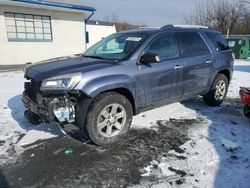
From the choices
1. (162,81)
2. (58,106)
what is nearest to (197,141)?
(162,81)

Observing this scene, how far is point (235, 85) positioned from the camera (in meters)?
8.68

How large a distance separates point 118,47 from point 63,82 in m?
1.51

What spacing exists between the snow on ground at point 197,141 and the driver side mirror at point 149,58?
1.34 metres

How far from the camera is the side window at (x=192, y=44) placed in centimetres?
493

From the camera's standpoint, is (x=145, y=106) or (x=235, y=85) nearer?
(x=145, y=106)

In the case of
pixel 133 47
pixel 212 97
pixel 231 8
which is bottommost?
pixel 212 97

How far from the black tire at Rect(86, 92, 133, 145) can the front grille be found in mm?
844

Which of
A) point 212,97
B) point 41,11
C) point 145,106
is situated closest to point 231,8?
point 41,11

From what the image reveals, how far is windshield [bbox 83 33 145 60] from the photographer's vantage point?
14.1 feet

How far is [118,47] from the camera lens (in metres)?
4.64

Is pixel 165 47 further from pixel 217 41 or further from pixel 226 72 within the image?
pixel 226 72

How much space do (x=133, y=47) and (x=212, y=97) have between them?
106 inches

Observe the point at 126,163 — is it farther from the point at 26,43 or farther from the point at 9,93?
the point at 26,43

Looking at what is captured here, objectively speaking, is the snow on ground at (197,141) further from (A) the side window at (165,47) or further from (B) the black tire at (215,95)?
(A) the side window at (165,47)
